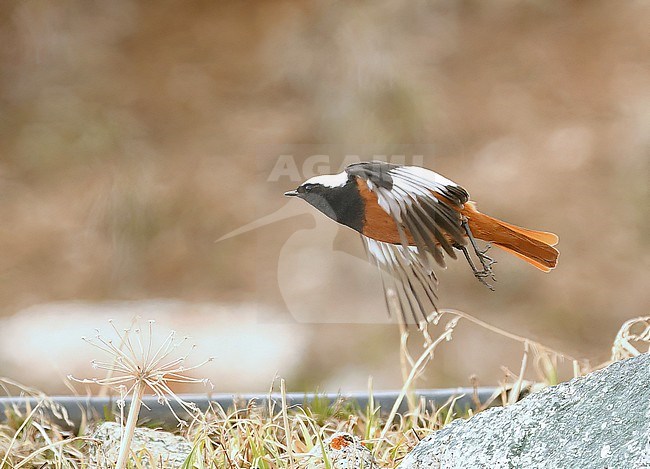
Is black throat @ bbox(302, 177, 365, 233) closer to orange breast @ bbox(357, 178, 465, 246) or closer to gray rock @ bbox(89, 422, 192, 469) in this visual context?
orange breast @ bbox(357, 178, 465, 246)

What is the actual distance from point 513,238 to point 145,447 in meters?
0.27

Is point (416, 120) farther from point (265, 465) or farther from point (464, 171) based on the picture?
point (265, 465)

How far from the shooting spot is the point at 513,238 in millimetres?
492

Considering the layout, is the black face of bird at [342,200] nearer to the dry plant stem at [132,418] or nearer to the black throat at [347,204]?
the black throat at [347,204]

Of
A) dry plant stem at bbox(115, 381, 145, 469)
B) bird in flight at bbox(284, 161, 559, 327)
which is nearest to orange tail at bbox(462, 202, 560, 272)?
bird in flight at bbox(284, 161, 559, 327)

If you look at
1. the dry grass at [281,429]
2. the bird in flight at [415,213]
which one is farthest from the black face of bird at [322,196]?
the dry grass at [281,429]

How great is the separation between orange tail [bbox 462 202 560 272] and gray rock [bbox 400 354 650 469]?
83mm

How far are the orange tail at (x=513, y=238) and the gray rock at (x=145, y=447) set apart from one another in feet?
0.80

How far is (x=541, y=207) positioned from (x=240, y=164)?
62 cm

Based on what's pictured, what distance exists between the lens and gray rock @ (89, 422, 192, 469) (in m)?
0.52

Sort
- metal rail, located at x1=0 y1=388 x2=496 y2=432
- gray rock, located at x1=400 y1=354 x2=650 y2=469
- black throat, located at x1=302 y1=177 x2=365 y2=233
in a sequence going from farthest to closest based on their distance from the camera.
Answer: metal rail, located at x1=0 y1=388 x2=496 y2=432 → black throat, located at x1=302 y1=177 x2=365 y2=233 → gray rock, located at x1=400 y1=354 x2=650 y2=469

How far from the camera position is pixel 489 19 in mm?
1642

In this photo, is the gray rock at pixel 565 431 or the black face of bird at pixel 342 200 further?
the black face of bird at pixel 342 200

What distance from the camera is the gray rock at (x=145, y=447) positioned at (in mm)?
521
